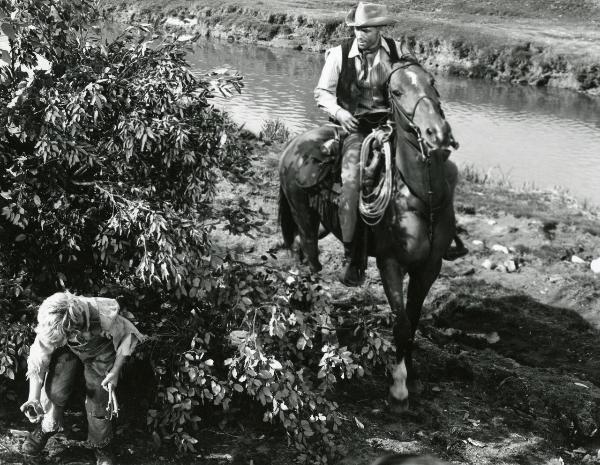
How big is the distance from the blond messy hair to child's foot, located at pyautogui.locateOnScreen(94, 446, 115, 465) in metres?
0.98

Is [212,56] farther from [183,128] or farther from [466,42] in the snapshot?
[183,128]

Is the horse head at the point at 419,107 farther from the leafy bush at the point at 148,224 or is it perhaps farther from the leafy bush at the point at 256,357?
the leafy bush at the point at 256,357

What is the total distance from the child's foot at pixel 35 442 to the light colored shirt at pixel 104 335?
42cm

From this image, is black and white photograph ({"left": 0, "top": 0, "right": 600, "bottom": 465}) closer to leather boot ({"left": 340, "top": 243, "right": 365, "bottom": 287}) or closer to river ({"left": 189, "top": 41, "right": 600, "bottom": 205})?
leather boot ({"left": 340, "top": 243, "right": 365, "bottom": 287})

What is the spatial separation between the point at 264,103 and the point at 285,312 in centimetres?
1653

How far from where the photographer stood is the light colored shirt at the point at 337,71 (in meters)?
6.37

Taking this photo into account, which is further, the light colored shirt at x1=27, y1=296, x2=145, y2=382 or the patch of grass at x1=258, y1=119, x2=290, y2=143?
the patch of grass at x1=258, y1=119, x2=290, y2=143

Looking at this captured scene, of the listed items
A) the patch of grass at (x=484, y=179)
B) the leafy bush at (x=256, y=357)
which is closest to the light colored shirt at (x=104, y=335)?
the leafy bush at (x=256, y=357)

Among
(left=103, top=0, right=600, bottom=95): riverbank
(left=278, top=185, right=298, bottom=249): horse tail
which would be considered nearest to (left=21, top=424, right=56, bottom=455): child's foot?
(left=278, top=185, right=298, bottom=249): horse tail

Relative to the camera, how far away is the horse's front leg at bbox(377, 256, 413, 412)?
6.16m

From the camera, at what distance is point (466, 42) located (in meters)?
30.2

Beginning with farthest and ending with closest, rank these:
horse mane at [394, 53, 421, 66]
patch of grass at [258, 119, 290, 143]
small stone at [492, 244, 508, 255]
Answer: patch of grass at [258, 119, 290, 143] → small stone at [492, 244, 508, 255] → horse mane at [394, 53, 421, 66]

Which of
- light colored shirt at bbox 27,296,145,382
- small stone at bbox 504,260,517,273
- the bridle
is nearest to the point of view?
light colored shirt at bbox 27,296,145,382

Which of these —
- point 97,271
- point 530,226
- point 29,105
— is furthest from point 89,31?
point 530,226
